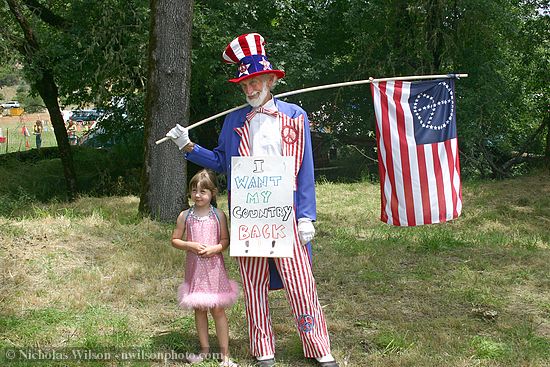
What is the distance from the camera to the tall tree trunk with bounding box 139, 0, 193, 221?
340 inches

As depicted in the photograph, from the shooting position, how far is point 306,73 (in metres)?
14.9

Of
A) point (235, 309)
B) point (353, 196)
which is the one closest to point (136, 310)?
point (235, 309)

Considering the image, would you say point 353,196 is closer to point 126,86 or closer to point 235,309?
point 126,86

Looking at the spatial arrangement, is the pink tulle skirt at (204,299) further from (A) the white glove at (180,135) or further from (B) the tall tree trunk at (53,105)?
(B) the tall tree trunk at (53,105)

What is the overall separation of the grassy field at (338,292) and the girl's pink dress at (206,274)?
481 millimetres

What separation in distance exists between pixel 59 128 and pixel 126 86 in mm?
1730

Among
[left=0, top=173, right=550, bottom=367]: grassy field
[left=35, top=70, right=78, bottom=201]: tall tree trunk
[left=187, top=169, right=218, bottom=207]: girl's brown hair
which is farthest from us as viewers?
[left=35, top=70, right=78, bottom=201]: tall tree trunk

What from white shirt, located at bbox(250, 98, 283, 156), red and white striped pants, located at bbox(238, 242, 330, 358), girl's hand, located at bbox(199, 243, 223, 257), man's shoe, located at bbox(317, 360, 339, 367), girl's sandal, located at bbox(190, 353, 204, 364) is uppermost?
white shirt, located at bbox(250, 98, 283, 156)

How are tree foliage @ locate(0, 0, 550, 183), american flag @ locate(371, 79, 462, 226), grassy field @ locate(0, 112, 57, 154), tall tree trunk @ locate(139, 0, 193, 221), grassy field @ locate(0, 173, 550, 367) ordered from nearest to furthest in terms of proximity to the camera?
grassy field @ locate(0, 173, 550, 367) < american flag @ locate(371, 79, 462, 226) < tall tree trunk @ locate(139, 0, 193, 221) < tree foliage @ locate(0, 0, 550, 183) < grassy field @ locate(0, 112, 57, 154)

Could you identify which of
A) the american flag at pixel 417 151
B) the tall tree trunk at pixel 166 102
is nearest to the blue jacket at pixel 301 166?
the american flag at pixel 417 151

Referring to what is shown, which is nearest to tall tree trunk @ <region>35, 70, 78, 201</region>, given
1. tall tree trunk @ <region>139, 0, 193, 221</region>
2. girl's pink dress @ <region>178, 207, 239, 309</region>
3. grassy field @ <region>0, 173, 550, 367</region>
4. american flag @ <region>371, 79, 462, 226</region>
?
grassy field @ <region>0, 173, 550, 367</region>

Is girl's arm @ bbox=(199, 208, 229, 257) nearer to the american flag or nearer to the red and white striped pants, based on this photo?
the red and white striped pants

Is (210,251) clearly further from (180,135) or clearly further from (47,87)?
(47,87)

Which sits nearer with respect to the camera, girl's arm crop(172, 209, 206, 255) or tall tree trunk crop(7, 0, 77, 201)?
girl's arm crop(172, 209, 206, 255)
